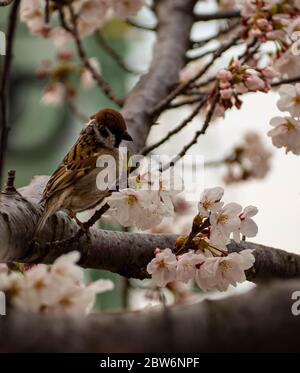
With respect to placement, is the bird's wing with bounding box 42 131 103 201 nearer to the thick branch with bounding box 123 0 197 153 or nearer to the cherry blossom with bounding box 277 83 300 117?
the thick branch with bounding box 123 0 197 153

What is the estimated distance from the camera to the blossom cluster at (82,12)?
276 centimetres

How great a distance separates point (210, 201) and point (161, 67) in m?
1.26

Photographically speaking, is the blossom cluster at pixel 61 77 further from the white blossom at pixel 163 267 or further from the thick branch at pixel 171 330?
the thick branch at pixel 171 330

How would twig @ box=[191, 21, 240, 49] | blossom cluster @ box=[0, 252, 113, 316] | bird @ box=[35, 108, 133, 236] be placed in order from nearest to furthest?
blossom cluster @ box=[0, 252, 113, 316], bird @ box=[35, 108, 133, 236], twig @ box=[191, 21, 240, 49]

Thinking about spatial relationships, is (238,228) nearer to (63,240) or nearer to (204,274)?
(204,274)

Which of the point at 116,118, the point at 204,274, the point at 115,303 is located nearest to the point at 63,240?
the point at 204,274

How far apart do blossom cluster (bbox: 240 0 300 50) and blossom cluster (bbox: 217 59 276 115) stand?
24 centimetres

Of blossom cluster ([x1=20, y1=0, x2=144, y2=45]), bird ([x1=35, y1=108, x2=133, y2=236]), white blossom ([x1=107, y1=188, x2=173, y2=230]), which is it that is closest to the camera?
white blossom ([x1=107, y1=188, x2=173, y2=230])

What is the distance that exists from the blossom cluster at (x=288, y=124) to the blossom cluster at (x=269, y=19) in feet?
1.47

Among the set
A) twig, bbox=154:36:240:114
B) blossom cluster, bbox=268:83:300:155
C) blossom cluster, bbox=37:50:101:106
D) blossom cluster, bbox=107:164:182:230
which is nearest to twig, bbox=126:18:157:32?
blossom cluster, bbox=37:50:101:106

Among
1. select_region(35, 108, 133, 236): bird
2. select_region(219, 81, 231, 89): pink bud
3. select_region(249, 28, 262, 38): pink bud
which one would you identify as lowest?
select_region(35, 108, 133, 236): bird

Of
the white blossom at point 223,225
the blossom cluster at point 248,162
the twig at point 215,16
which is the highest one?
the twig at point 215,16

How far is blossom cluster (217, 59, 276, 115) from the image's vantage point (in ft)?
6.72

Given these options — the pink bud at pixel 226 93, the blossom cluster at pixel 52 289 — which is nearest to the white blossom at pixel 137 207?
the blossom cluster at pixel 52 289
